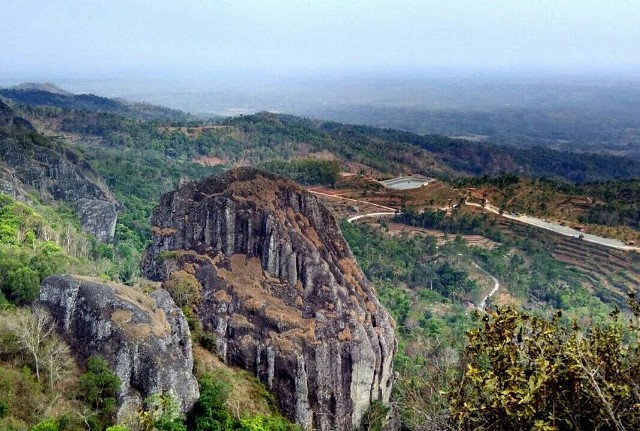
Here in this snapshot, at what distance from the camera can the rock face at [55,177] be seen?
49.3m

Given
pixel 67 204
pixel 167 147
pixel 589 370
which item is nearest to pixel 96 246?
pixel 67 204

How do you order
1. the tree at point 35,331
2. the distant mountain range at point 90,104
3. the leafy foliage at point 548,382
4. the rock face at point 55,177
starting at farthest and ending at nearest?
the distant mountain range at point 90,104, the rock face at point 55,177, the tree at point 35,331, the leafy foliage at point 548,382

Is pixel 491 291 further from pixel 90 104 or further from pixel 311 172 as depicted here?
pixel 90 104

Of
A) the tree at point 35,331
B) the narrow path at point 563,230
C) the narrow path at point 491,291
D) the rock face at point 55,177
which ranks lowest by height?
the narrow path at point 491,291

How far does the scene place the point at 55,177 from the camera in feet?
184

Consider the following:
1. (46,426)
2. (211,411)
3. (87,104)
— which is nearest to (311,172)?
(211,411)

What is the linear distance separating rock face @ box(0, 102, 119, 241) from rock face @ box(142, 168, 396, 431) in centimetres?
2804

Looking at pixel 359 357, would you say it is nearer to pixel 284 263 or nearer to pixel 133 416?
pixel 284 263

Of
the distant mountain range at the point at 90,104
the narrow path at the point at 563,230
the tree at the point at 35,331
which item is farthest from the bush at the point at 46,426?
the distant mountain range at the point at 90,104

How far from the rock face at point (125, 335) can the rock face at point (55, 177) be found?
34.1m

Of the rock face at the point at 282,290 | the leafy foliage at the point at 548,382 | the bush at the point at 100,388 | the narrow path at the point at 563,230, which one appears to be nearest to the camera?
→ the leafy foliage at the point at 548,382

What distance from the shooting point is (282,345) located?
1925 cm

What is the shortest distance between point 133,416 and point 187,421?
1.67 m

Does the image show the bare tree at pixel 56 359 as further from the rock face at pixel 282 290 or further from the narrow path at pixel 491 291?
the narrow path at pixel 491 291
